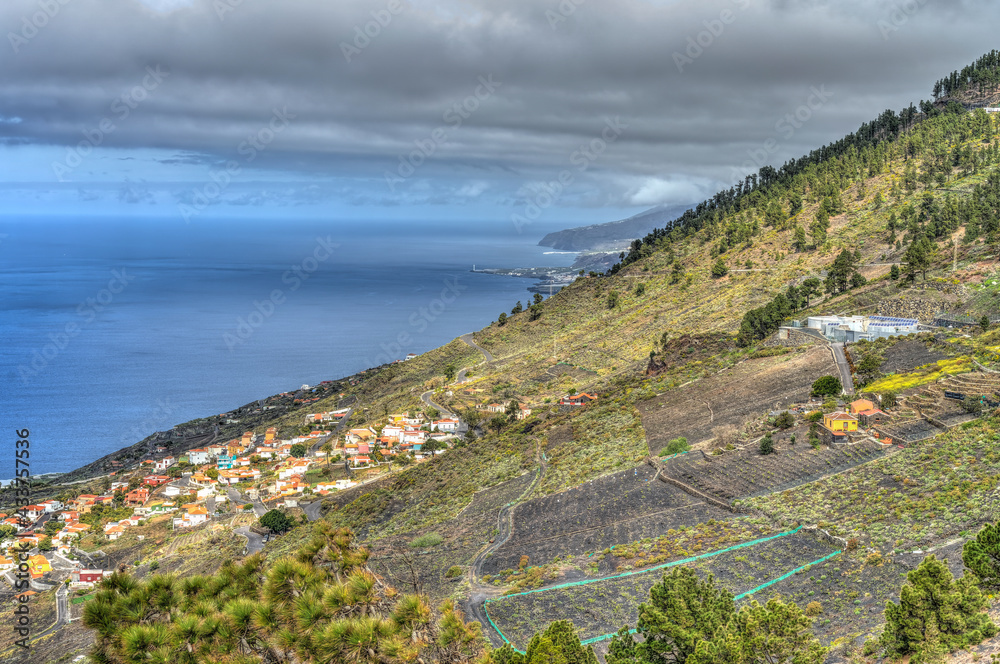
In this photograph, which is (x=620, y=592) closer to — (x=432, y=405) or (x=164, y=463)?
(x=432, y=405)

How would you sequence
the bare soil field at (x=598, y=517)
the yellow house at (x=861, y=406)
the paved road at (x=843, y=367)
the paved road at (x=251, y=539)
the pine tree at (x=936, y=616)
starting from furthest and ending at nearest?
the paved road at (x=251, y=539) < the paved road at (x=843, y=367) < the yellow house at (x=861, y=406) < the bare soil field at (x=598, y=517) < the pine tree at (x=936, y=616)

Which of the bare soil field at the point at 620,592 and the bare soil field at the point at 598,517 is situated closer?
the bare soil field at the point at 620,592

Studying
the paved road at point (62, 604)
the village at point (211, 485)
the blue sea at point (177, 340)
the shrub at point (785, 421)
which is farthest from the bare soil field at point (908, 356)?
the blue sea at point (177, 340)

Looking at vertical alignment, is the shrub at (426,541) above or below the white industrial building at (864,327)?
below

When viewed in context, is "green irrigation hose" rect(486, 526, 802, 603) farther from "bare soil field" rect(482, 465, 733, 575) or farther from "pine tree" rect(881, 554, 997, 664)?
"pine tree" rect(881, 554, 997, 664)

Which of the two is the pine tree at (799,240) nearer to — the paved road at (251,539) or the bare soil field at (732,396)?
the bare soil field at (732,396)

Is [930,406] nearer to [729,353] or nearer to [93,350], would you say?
[729,353]

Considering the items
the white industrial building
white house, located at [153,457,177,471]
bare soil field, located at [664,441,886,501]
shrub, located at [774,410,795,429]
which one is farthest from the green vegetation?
the white industrial building

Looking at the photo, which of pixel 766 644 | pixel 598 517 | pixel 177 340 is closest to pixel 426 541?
pixel 598 517
